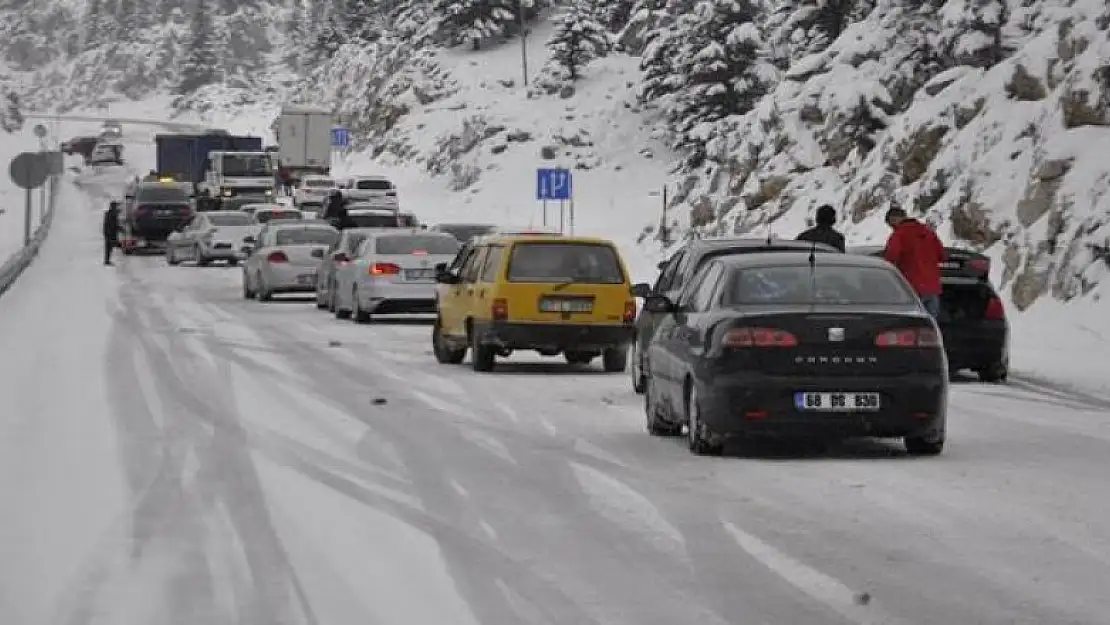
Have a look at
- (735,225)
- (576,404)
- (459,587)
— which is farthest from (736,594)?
(735,225)

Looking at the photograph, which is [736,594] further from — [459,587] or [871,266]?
[871,266]

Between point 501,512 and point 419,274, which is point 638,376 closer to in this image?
point 501,512

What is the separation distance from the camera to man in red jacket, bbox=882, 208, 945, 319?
73.2 ft

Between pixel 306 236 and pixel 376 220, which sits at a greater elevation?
pixel 306 236

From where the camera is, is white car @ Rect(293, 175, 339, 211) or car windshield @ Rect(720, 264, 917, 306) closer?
car windshield @ Rect(720, 264, 917, 306)

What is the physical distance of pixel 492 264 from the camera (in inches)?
982

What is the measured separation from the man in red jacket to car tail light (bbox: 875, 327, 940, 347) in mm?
6840

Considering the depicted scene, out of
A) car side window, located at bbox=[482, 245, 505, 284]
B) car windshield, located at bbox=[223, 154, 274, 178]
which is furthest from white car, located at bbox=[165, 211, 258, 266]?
car side window, located at bbox=[482, 245, 505, 284]

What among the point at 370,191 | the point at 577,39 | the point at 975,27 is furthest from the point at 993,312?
the point at 577,39

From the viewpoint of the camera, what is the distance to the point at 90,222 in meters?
94.1

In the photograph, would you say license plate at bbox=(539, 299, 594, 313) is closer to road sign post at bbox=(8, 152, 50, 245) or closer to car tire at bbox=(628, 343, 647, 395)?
car tire at bbox=(628, 343, 647, 395)

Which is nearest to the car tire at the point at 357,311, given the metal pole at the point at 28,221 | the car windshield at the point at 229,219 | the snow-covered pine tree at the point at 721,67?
the car windshield at the point at 229,219

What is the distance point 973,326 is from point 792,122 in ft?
92.3

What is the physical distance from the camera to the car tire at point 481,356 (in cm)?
2456
